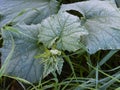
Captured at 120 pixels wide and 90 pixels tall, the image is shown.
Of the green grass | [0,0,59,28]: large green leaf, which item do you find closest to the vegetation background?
the green grass

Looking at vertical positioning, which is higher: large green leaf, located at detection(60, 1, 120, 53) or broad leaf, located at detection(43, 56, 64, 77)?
large green leaf, located at detection(60, 1, 120, 53)

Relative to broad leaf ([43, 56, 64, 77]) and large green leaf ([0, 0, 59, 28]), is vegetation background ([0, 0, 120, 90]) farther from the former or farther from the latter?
large green leaf ([0, 0, 59, 28])

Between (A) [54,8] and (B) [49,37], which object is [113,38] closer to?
(B) [49,37]

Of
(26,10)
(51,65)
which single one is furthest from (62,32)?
(26,10)

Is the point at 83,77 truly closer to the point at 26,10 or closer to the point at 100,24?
the point at 100,24

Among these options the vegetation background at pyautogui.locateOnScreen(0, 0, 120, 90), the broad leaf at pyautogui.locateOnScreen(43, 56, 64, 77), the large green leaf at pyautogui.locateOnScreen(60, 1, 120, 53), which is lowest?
the vegetation background at pyautogui.locateOnScreen(0, 0, 120, 90)

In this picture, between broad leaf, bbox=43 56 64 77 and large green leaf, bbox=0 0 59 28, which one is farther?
large green leaf, bbox=0 0 59 28

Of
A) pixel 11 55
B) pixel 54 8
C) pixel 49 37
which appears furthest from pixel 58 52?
pixel 54 8
